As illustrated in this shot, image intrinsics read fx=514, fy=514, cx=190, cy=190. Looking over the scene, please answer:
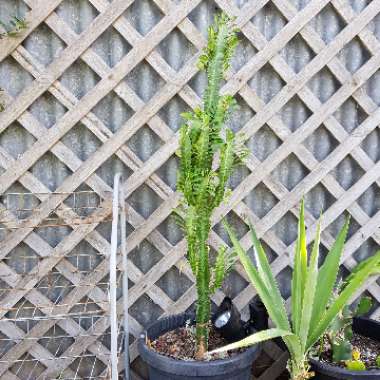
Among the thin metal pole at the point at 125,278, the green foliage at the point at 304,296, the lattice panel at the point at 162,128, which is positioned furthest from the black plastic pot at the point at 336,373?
the thin metal pole at the point at 125,278

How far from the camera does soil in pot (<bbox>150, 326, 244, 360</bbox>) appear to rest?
1772 mm

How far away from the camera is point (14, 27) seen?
1826 mm

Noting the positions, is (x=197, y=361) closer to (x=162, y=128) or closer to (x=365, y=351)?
(x=365, y=351)

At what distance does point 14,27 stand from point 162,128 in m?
0.64

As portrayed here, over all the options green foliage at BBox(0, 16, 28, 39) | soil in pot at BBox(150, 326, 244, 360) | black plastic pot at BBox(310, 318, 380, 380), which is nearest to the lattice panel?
green foliage at BBox(0, 16, 28, 39)

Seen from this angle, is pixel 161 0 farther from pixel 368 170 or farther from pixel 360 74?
pixel 368 170

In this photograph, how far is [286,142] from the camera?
2.05 m

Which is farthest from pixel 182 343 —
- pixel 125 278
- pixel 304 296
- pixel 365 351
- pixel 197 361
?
pixel 365 351

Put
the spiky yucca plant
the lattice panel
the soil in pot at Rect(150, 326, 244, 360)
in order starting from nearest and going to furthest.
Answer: the spiky yucca plant → the soil in pot at Rect(150, 326, 244, 360) → the lattice panel

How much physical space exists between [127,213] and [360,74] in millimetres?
1084

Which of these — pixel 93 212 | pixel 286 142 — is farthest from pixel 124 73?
pixel 286 142

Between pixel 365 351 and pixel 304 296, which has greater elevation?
pixel 304 296

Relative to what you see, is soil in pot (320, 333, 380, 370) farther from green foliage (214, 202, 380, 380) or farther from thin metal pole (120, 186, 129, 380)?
thin metal pole (120, 186, 129, 380)

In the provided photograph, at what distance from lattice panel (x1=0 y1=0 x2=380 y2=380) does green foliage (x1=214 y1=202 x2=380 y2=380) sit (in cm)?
35
